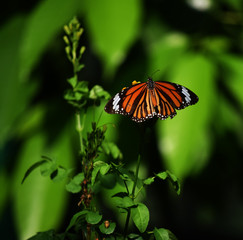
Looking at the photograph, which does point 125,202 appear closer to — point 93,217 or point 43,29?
point 93,217

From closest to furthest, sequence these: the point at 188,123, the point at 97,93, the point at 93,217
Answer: the point at 93,217
the point at 97,93
the point at 188,123

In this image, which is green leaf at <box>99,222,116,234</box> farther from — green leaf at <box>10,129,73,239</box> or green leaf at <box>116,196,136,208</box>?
green leaf at <box>10,129,73,239</box>

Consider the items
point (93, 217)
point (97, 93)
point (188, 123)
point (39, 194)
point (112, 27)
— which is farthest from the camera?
point (39, 194)

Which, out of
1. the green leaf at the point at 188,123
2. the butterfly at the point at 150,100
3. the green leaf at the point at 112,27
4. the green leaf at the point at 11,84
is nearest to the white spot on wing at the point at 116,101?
the butterfly at the point at 150,100

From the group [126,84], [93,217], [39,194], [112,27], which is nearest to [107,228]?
[93,217]

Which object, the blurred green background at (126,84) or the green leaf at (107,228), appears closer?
the green leaf at (107,228)

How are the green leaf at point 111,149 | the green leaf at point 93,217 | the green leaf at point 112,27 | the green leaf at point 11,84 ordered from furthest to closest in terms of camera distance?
the green leaf at point 11,84 → the green leaf at point 112,27 → the green leaf at point 111,149 → the green leaf at point 93,217

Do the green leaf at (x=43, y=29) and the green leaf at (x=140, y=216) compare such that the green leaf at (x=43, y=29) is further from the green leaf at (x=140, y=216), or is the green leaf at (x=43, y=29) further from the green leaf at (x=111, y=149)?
the green leaf at (x=140, y=216)
